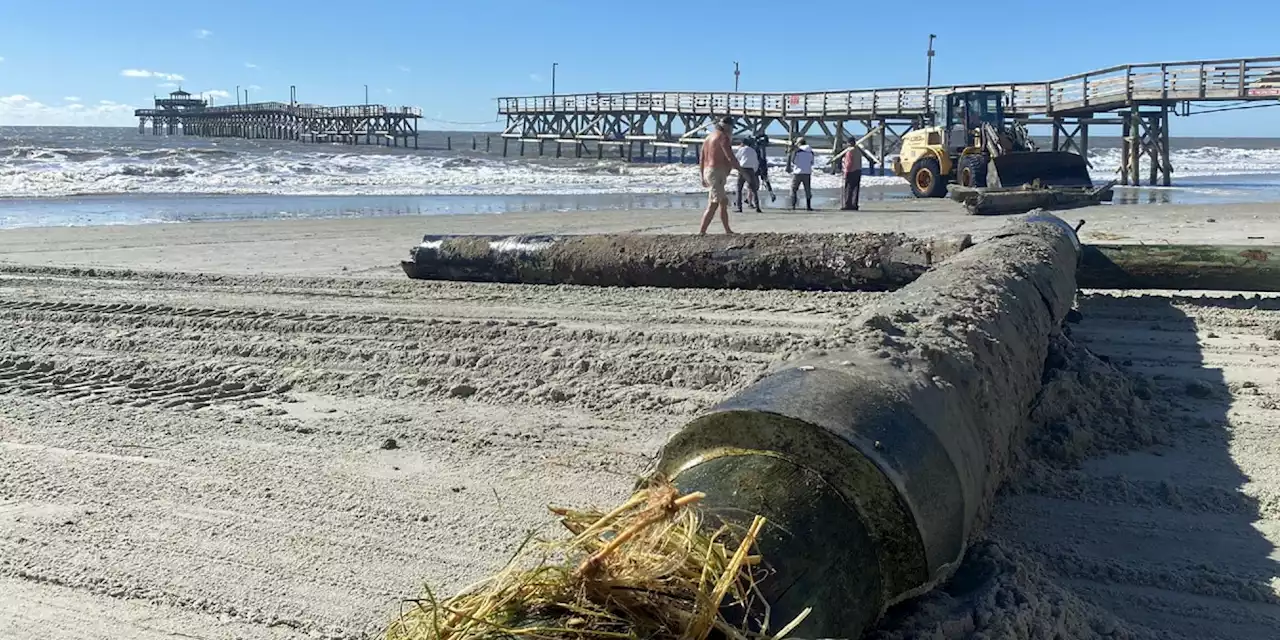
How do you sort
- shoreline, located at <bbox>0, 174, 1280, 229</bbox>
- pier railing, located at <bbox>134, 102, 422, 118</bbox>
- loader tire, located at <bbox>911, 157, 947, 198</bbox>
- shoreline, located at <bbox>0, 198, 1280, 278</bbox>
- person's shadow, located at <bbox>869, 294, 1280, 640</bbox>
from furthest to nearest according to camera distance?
pier railing, located at <bbox>134, 102, 422, 118</bbox> → loader tire, located at <bbox>911, 157, 947, 198</bbox> → shoreline, located at <bbox>0, 174, 1280, 229</bbox> → shoreline, located at <bbox>0, 198, 1280, 278</bbox> → person's shadow, located at <bbox>869, 294, 1280, 640</bbox>

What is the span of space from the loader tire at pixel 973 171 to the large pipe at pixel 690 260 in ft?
40.7

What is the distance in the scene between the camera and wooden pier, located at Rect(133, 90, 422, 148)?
69062mm

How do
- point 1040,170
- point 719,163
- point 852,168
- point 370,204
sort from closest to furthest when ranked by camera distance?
point 719,163 → point 852,168 → point 1040,170 → point 370,204

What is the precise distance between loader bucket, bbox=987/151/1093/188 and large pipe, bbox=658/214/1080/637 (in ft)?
53.5

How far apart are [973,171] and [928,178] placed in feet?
5.96

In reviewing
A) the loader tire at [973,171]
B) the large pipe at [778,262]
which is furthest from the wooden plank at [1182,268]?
the loader tire at [973,171]

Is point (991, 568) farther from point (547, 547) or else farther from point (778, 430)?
point (547, 547)

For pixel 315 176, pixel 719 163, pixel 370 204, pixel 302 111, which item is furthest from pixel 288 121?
pixel 719 163

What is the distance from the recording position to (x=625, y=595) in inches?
61.1

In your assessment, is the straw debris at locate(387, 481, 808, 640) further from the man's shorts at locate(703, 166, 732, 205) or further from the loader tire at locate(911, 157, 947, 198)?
the loader tire at locate(911, 157, 947, 198)

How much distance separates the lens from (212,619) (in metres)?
2.72

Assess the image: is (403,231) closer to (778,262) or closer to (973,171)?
(778,262)

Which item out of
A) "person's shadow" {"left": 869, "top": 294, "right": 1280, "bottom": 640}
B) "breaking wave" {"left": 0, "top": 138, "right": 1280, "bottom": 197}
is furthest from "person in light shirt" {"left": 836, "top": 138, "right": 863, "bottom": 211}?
"person's shadow" {"left": 869, "top": 294, "right": 1280, "bottom": 640}

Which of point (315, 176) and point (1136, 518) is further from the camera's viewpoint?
point (315, 176)
